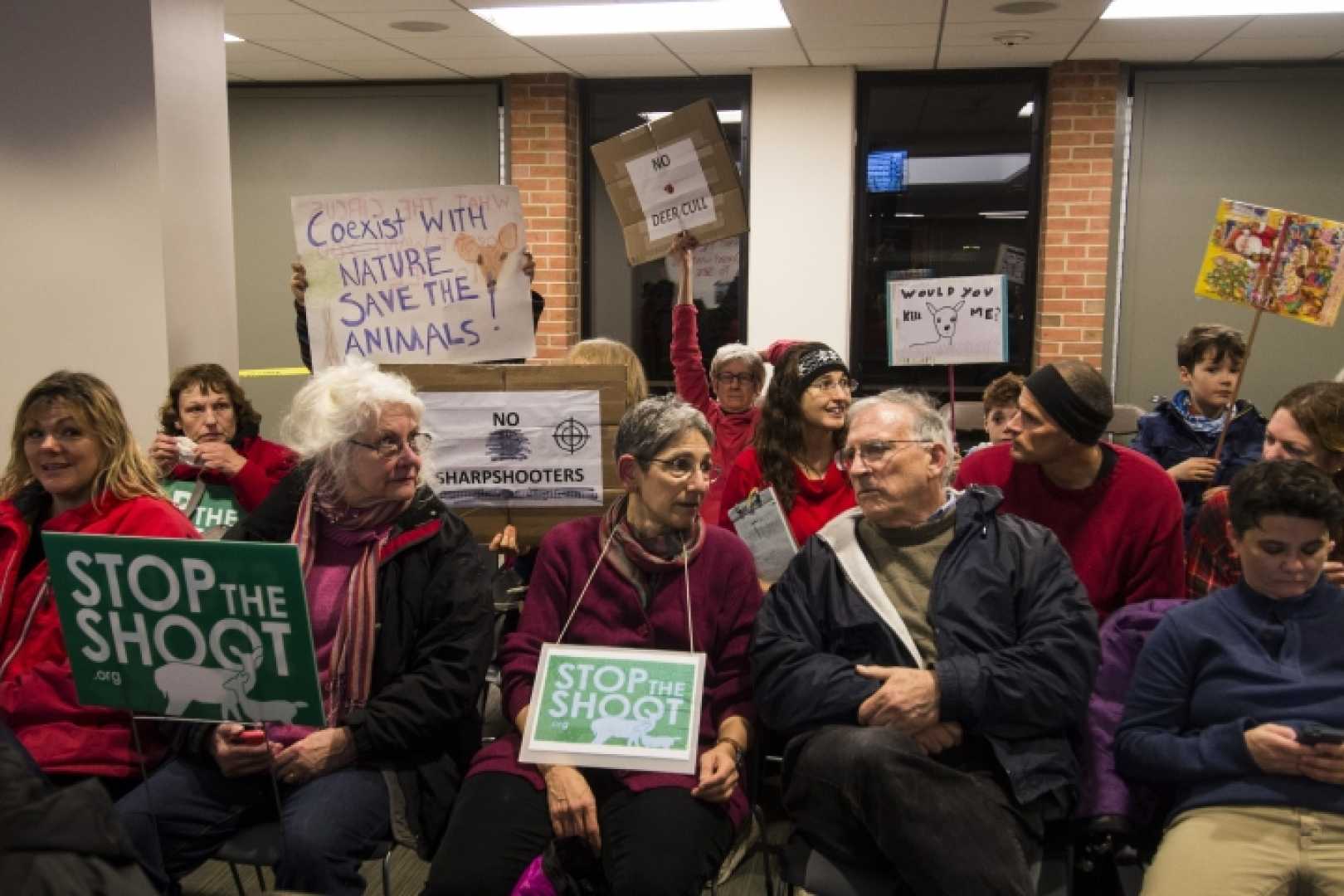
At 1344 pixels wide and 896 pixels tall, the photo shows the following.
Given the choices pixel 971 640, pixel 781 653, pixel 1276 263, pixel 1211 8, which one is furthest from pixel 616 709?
pixel 1211 8

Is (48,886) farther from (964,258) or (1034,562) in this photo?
(964,258)

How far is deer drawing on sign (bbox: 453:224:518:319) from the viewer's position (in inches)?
136

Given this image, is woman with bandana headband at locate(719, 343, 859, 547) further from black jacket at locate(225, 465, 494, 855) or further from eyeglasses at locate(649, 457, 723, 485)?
black jacket at locate(225, 465, 494, 855)

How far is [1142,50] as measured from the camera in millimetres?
6223

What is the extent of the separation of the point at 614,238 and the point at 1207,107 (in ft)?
11.5

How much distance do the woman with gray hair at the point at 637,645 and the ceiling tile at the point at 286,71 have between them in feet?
17.1

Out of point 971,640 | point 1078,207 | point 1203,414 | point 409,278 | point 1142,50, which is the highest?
point 1142,50

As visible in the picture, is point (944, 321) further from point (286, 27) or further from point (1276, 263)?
point (286, 27)

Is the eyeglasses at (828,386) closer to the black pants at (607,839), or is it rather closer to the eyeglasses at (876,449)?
the eyeglasses at (876,449)

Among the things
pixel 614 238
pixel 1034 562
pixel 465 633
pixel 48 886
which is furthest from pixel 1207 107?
pixel 48 886

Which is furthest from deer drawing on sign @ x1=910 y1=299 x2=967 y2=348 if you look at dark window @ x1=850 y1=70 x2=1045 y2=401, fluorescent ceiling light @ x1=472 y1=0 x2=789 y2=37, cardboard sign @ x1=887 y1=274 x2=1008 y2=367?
dark window @ x1=850 y1=70 x2=1045 y2=401

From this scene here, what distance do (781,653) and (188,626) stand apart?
3.46 ft

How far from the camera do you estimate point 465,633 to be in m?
2.42

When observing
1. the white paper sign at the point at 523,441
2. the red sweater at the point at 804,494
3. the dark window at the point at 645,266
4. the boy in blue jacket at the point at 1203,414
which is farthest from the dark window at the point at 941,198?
the white paper sign at the point at 523,441
